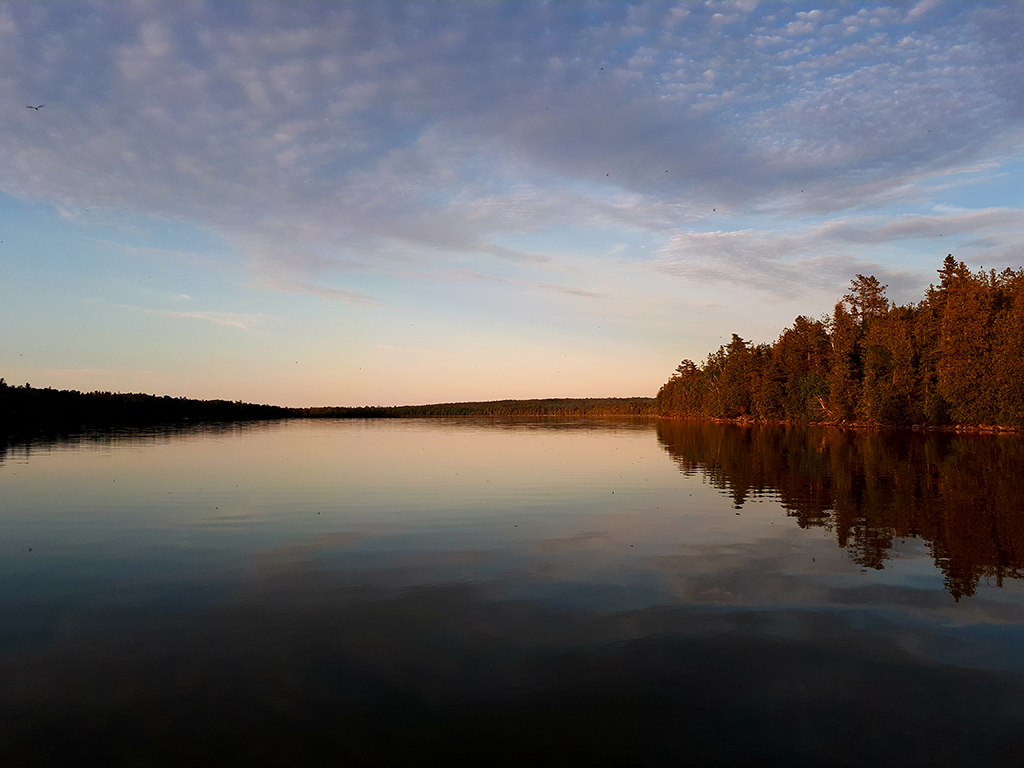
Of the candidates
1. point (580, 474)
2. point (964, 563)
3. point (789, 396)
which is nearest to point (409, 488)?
point (580, 474)

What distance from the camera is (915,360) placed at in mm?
90438

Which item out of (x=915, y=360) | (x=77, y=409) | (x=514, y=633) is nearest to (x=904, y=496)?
(x=514, y=633)

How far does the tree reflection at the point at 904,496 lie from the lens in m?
16.9

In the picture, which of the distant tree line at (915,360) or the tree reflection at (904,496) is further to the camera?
the distant tree line at (915,360)

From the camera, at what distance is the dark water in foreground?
305 inches

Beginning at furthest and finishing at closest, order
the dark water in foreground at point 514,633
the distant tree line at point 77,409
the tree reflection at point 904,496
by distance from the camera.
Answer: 1. the distant tree line at point 77,409
2. the tree reflection at point 904,496
3. the dark water in foreground at point 514,633

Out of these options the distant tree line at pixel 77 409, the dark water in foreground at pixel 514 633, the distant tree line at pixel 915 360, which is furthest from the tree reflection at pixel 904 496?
the distant tree line at pixel 77 409

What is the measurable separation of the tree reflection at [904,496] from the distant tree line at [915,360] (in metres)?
30.6

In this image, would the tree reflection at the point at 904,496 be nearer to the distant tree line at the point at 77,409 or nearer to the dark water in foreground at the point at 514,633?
the dark water in foreground at the point at 514,633

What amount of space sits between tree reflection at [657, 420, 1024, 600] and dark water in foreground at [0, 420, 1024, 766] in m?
0.21

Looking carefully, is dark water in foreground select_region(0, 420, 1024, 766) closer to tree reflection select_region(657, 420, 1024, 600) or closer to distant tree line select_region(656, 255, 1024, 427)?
tree reflection select_region(657, 420, 1024, 600)

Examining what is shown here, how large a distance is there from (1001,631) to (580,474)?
1077 inches

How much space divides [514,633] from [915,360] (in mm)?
99506

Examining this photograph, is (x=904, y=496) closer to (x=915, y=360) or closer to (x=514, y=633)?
(x=514, y=633)
